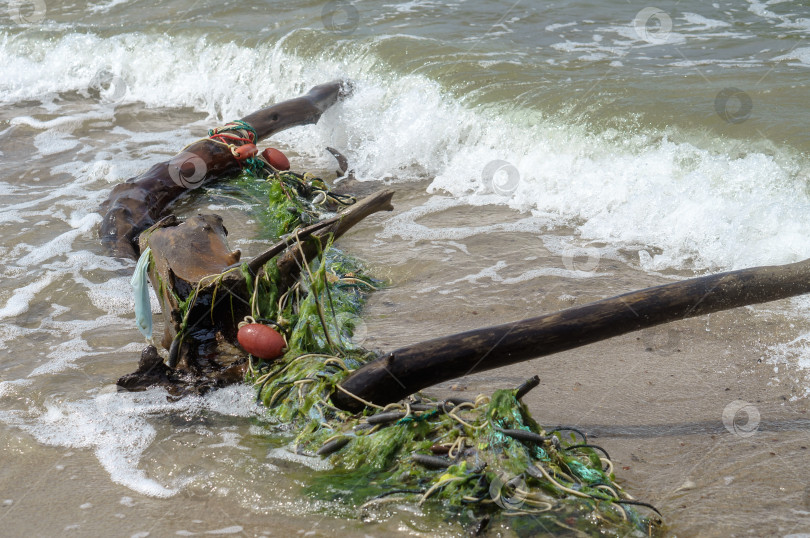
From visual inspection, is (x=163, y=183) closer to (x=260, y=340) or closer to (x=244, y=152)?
(x=244, y=152)

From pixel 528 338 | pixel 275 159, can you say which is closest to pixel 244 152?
pixel 275 159

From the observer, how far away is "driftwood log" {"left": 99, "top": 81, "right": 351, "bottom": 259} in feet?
20.1

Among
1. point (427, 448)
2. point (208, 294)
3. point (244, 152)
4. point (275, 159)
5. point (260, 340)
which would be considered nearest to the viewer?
point (427, 448)

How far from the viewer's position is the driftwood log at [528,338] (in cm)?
332

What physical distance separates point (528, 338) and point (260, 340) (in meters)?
1.53

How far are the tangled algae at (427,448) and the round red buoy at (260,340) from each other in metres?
0.08

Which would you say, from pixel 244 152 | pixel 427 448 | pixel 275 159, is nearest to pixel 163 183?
pixel 244 152

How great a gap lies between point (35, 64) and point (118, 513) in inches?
447

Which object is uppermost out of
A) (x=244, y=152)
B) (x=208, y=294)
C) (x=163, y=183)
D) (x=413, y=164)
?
(x=244, y=152)

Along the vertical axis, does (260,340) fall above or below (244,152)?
below

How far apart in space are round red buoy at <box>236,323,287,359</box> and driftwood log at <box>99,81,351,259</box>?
237 cm

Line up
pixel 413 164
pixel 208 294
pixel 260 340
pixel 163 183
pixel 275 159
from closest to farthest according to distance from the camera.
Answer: pixel 260 340 → pixel 208 294 → pixel 163 183 → pixel 275 159 → pixel 413 164

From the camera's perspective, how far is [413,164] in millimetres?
7969

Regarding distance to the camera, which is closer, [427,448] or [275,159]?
[427,448]
